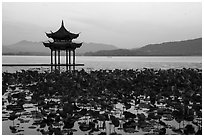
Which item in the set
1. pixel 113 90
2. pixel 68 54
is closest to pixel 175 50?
pixel 68 54

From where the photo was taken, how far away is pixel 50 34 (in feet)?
71.5

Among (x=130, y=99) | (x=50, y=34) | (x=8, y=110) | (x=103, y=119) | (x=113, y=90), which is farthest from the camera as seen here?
(x=50, y=34)

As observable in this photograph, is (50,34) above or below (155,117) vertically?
above

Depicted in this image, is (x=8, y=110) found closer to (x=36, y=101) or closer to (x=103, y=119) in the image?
(x=36, y=101)

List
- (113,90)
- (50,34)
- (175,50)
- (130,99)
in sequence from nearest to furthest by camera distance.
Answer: (130,99), (113,90), (50,34), (175,50)

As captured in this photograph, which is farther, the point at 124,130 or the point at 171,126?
the point at 171,126

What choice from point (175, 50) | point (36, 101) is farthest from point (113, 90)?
Result: point (175, 50)

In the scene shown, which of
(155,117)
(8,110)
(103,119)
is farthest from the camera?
(8,110)

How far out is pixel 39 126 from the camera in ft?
15.6

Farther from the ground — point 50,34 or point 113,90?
point 50,34

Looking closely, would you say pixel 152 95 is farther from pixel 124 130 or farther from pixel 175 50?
pixel 175 50

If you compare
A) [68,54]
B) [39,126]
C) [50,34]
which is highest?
[50,34]

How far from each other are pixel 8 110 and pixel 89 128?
2.49 m

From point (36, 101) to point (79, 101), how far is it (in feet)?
3.56
